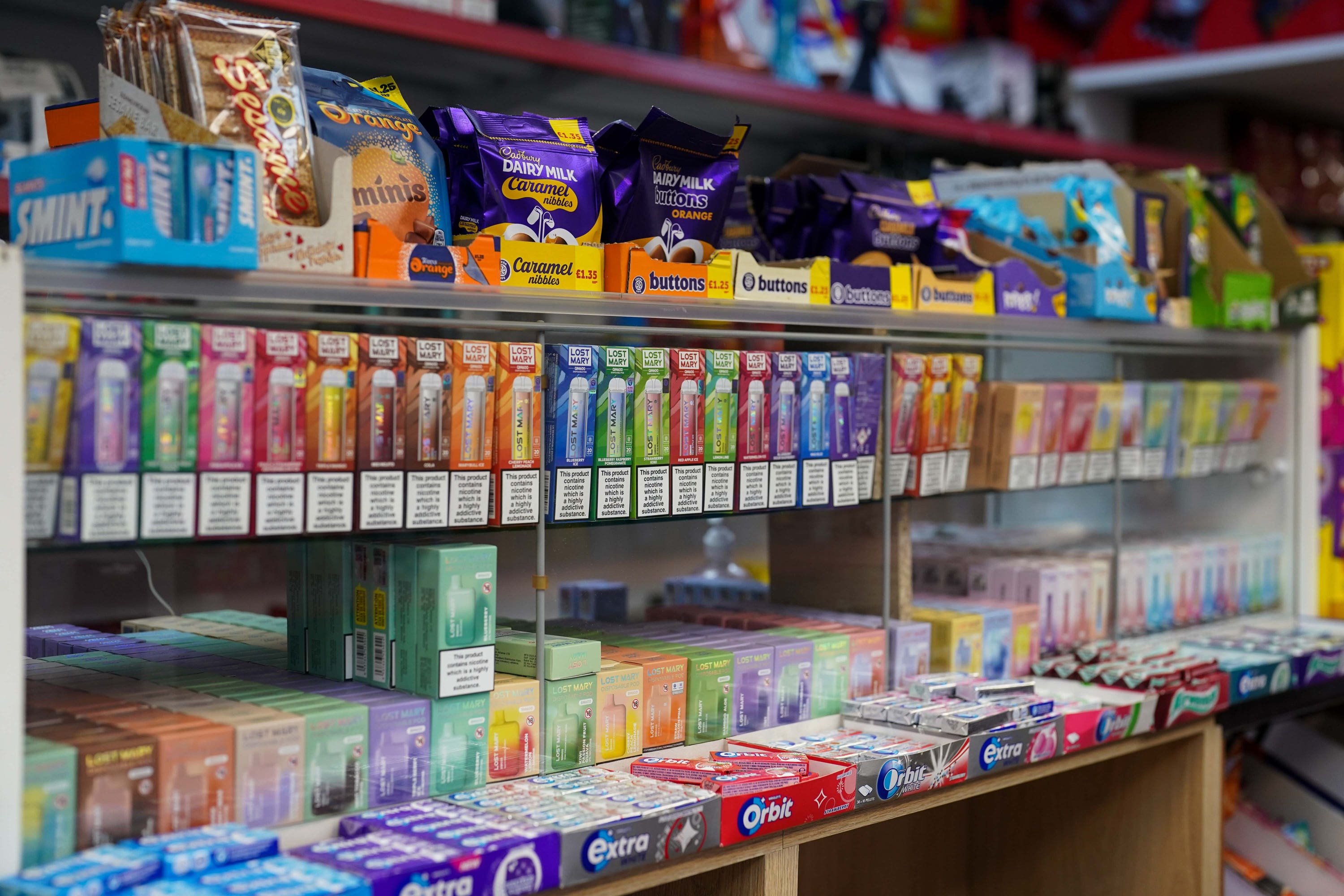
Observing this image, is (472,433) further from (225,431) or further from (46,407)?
(46,407)

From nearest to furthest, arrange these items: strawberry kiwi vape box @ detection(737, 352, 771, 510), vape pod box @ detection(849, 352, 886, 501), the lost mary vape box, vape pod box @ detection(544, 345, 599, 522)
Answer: the lost mary vape box → vape pod box @ detection(544, 345, 599, 522) → strawberry kiwi vape box @ detection(737, 352, 771, 510) → vape pod box @ detection(849, 352, 886, 501)

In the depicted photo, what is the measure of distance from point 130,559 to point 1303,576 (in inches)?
127

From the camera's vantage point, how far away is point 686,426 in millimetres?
2193

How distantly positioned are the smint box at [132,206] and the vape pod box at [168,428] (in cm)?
10

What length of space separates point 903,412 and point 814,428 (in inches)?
11.7

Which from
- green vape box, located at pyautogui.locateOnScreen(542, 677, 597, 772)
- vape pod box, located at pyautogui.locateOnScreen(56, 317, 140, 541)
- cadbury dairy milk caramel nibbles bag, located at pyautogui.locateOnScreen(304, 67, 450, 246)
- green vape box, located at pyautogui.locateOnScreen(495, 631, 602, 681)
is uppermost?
cadbury dairy milk caramel nibbles bag, located at pyautogui.locateOnScreen(304, 67, 450, 246)

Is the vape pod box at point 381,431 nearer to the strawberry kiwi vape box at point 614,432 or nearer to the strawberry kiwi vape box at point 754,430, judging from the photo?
the strawberry kiwi vape box at point 614,432

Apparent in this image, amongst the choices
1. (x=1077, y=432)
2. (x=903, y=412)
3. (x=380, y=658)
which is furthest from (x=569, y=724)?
(x=1077, y=432)

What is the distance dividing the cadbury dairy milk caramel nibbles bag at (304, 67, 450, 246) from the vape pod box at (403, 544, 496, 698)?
1.55 feet

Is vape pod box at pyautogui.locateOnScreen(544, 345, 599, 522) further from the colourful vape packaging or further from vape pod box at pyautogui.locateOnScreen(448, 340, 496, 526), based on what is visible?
the colourful vape packaging

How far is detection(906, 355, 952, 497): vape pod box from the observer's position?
2.67 meters

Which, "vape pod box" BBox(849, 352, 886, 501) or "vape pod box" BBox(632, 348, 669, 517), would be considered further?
"vape pod box" BBox(849, 352, 886, 501)

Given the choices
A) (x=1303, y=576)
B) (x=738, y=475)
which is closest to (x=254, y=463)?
(x=738, y=475)

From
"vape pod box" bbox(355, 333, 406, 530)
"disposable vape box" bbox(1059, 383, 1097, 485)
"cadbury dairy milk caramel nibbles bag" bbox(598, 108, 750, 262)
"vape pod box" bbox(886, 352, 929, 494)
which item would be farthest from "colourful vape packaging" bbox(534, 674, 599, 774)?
"disposable vape box" bbox(1059, 383, 1097, 485)
